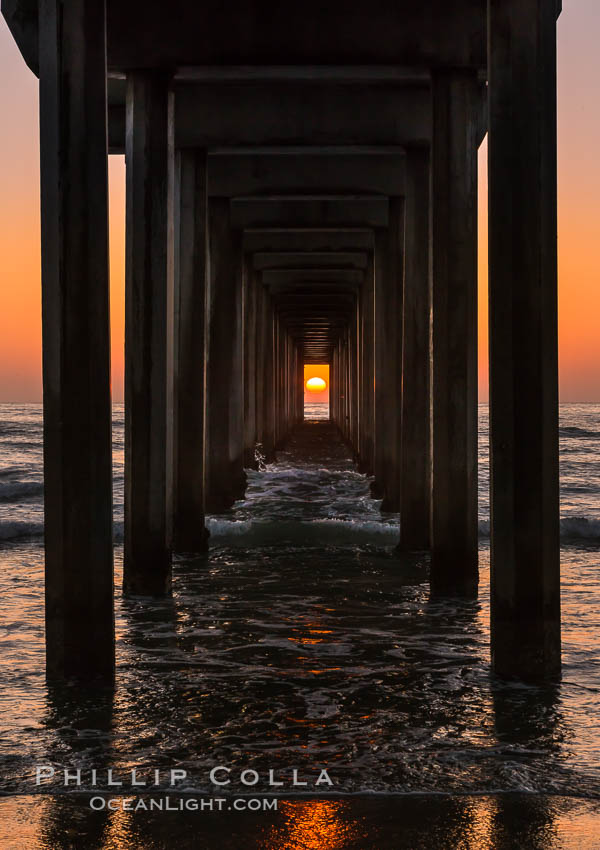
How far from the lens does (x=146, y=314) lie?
8.28m

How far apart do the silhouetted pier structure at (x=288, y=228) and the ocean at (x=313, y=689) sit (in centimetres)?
43

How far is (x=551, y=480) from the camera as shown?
18.4ft

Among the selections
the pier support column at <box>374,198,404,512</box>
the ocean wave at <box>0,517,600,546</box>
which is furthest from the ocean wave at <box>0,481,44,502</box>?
the pier support column at <box>374,198,404,512</box>

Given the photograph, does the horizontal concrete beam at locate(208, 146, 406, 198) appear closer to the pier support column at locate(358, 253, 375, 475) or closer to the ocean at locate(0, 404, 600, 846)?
the ocean at locate(0, 404, 600, 846)

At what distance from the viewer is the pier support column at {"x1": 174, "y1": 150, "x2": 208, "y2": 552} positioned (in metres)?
10.7

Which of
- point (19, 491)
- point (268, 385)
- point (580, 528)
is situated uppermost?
point (268, 385)

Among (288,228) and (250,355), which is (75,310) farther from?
(250,355)

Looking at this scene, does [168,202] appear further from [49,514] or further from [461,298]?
[49,514]

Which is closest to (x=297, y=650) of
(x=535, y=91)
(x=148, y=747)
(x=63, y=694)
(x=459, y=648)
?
(x=459, y=648)

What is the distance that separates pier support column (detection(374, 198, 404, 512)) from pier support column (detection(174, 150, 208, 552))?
3.89m

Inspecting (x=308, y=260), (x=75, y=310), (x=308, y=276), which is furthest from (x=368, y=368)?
(x=75, y=310)

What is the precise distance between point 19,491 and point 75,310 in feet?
62.2

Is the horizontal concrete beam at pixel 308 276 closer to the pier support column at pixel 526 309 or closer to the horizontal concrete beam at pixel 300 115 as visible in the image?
the horizontal concrete beam at pixel 300 115

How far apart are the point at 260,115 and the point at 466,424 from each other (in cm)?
442
